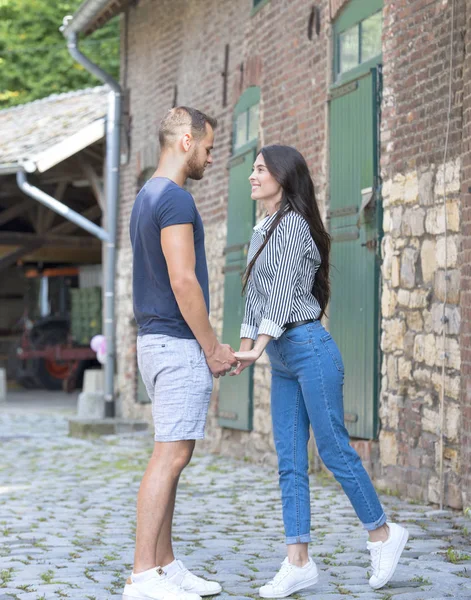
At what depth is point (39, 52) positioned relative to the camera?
Answer: 26484 millimetres

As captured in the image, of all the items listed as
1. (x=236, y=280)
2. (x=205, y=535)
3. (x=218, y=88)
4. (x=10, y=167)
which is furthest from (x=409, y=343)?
(x=10, y=167)

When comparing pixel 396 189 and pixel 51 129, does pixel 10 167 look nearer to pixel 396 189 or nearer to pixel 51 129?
pixel 51 129

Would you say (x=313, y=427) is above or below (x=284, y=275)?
below

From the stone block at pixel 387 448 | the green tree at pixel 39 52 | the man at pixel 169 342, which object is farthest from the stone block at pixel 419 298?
the green tree at pixel 39 52

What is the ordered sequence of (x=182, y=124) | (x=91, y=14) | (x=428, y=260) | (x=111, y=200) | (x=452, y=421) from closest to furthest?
(x=182, y=124), (x=452, y=421), (x=428, y=260), (x=91, y=14), (x=111, y=200)

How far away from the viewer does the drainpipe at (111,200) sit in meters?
13.5

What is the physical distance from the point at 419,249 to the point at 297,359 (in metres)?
2.64

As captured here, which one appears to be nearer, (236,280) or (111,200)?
(236,280)

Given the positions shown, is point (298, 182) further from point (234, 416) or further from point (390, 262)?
point (234, 416)

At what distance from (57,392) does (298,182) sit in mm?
15928

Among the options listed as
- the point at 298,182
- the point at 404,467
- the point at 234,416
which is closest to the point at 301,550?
the point at 298,182

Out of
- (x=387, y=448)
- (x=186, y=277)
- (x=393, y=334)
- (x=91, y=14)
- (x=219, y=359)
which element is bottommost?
(x=387, y=448)

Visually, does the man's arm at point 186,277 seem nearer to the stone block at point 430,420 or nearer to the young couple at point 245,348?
the young couple at point 245,348

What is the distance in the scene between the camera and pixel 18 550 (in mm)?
5273
